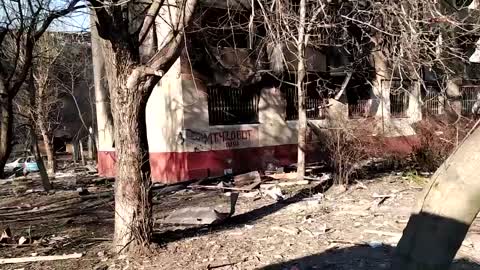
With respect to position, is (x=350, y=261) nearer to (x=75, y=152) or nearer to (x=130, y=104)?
(x=130, y=104)

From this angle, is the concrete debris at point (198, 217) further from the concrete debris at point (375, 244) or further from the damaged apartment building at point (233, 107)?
the damaged apartment building at point (233, 107)

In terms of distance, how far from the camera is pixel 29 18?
10445mm

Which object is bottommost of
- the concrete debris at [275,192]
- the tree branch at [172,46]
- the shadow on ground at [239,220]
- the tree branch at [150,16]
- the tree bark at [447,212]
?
the shadow on ground at [239,220]

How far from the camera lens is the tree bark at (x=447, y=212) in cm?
230

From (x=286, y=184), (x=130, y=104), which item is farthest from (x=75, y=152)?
(x=130, y=104)

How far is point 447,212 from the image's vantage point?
91.7 inches

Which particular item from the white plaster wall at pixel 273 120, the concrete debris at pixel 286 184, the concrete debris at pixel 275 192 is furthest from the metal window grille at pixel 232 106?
the concrete debris at pixel 275 192

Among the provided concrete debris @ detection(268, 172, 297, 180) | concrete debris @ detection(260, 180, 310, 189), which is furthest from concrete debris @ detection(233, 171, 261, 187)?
concrete debris @ detection(260, 180, 310, 189)

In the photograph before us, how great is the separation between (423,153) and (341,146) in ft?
8.38

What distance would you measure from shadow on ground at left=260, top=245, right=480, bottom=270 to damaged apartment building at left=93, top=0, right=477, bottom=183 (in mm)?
7158

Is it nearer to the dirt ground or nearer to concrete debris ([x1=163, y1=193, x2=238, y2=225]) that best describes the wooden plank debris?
the dirt ground

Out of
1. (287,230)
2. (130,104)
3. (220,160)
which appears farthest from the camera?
(220,160)

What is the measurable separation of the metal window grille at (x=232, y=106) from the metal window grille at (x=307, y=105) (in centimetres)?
160

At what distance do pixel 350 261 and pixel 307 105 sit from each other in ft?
43.1
